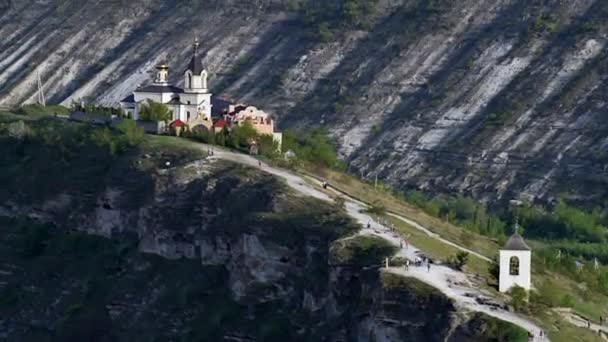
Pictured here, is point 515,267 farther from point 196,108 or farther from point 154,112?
point 196,108

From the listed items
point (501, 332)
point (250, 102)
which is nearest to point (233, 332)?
point (501, 332)

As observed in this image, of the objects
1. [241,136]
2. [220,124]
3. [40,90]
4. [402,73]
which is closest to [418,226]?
[241,136]

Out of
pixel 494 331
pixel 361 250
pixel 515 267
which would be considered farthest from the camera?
pixel 361 250

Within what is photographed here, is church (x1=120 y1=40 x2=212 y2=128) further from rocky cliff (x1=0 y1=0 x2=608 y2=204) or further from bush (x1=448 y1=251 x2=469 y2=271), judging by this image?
bush (x1=448 y1=251 x2=469 y2=271)

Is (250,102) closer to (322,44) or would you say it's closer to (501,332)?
(322,44)

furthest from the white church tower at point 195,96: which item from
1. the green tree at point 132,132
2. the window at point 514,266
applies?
the window at point 514,266

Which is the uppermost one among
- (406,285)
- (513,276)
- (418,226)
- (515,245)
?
(515,245)

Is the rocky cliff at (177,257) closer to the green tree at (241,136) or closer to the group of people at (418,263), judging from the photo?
the group of people at (418,263)

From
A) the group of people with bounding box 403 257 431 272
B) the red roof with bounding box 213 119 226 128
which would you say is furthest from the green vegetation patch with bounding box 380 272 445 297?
the red roof with bounding box 213 119 226 128
